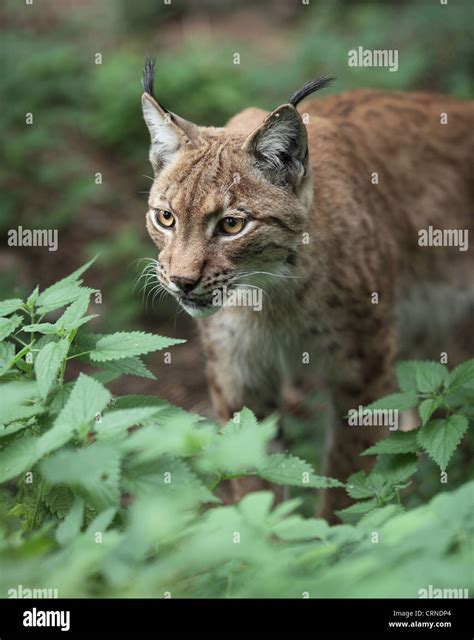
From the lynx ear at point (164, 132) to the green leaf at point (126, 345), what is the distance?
1775 millimetres

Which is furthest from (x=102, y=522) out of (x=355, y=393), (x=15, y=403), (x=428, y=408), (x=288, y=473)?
(x=355, y=393)

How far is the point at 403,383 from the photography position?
4.69 metres

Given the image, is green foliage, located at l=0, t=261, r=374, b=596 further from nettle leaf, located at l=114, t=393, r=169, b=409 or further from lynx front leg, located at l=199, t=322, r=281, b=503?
lynx front leg, located at l=199, t=322, r=281, b=503

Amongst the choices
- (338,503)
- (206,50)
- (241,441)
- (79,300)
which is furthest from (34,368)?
(206,50)

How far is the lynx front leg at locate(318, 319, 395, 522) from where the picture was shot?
5.88m

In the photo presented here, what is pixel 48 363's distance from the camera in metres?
3.59

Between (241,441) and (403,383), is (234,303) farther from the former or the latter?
(241,441)

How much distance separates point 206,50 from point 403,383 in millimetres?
9358

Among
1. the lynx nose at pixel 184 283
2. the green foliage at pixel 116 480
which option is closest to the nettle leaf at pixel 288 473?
the green foliage at pixel 116 480

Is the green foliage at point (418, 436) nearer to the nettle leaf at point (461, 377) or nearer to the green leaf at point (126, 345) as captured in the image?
the nettle leaf at point (461, 377)

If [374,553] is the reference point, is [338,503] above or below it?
above

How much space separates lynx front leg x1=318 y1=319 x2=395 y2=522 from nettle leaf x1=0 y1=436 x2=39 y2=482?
2.89m

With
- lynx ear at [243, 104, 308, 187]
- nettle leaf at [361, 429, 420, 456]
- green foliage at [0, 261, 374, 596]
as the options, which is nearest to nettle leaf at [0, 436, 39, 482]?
green foliage at [0, 261, 374, 596]

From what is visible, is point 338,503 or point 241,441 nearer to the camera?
point 241,441
